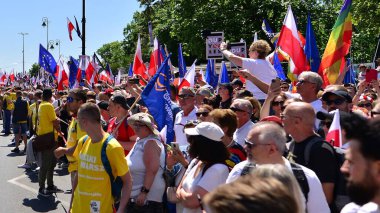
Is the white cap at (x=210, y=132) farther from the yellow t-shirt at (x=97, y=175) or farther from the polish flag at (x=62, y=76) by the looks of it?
the polish flag at (x=62, y=76)

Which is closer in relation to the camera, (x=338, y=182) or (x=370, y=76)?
(x=338, y=182)

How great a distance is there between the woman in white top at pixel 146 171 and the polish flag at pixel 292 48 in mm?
3812

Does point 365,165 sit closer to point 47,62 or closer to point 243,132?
point 243,132

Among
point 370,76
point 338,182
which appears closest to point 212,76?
point 370,76

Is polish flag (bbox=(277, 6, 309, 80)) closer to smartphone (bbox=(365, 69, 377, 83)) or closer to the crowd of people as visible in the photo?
smartphone (bbox=(365, 69, 377, 83))

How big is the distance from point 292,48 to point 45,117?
4.58 metres

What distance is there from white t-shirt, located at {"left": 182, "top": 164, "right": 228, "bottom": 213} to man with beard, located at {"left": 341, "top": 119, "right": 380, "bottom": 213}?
1.62 m

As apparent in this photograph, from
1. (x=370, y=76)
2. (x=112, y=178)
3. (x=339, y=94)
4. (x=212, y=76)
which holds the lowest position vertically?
(x=112, y=178)

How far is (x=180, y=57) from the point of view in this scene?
13500 millimetres

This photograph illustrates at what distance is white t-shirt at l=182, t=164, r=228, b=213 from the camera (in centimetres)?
364

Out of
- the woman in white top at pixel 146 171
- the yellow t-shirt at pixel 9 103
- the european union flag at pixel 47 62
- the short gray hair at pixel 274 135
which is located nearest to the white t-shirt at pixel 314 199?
the short gray hair at pixel 274 135

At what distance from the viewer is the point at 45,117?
9.39 metres

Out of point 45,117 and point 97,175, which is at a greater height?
point 45,117

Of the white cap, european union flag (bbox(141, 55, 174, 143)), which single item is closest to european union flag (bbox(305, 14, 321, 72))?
european union flag (bbox(141, 55, 174, 143))
